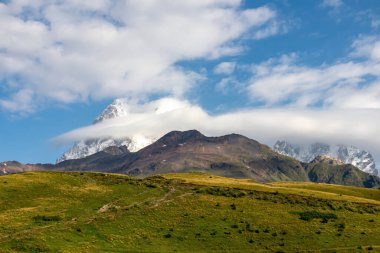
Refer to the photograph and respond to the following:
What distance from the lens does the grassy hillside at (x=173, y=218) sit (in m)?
64.8

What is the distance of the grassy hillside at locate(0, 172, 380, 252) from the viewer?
6481cm

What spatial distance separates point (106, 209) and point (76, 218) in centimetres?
739

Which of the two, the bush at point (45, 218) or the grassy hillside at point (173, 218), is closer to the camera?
the grassy hillside at point (173, 218)

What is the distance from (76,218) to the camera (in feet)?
242

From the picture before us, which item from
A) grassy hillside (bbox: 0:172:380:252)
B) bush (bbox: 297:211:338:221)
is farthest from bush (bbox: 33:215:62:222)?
bush (bbox: 297:211:338:221)

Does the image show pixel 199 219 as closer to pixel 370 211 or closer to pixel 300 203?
pixel 300 203

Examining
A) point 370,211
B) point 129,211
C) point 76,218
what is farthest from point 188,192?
point 370,211

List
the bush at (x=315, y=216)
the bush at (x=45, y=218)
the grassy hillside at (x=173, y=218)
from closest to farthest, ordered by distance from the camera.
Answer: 1. the grassy hillside at (x=173, y=218)
2. the bush at (x=45, y=218)
3. the bush at (x=315, y=216)

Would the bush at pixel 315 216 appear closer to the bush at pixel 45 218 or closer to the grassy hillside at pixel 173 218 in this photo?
the grassy hillside at pixel 173 218

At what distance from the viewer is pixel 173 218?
249 feet

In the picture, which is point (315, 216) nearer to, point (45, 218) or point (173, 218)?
point (173, 218)

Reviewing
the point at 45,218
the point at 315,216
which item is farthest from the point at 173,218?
the point at 315,216

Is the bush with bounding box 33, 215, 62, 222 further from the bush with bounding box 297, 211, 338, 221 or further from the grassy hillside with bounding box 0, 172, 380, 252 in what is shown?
the bush with bounding box 297, 211, 338, 221

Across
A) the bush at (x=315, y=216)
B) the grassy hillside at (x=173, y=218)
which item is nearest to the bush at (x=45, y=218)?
the grassy hillside at (x=173, y=218)
